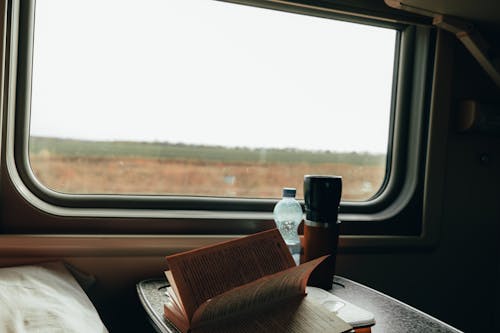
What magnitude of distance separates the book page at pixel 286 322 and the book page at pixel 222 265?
0.07 m

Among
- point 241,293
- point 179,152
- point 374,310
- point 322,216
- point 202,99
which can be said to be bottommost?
point 374,310

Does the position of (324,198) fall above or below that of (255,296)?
above

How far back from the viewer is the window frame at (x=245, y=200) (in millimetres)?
1334

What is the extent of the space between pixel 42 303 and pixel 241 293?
1.39ft

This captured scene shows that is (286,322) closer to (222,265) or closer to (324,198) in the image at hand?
(222,265)

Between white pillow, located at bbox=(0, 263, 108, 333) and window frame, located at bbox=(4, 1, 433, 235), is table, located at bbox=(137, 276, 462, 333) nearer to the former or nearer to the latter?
white pillow, located at bbox=(0, 263, 108, 333)

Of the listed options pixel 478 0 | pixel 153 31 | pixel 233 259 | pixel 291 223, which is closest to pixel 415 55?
pixel 478 0

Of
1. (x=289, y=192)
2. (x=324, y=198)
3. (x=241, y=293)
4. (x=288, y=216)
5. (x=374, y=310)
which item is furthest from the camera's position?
(x=288, y=216)

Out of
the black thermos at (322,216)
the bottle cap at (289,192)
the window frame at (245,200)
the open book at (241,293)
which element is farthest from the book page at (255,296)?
the window frame at (245,200)

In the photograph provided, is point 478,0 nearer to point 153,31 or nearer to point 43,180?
point 153,31

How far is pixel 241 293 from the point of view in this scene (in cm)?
84

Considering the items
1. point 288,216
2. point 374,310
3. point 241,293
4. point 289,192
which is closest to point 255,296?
point 241,293

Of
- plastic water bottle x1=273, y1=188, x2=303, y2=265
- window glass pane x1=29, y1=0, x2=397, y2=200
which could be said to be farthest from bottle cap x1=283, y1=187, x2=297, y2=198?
window glass pane x1=29, y1=0, x2=397, y2=200

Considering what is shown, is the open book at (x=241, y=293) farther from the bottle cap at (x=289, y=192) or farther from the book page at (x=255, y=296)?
the bottle cap at (x=289, y=192)
